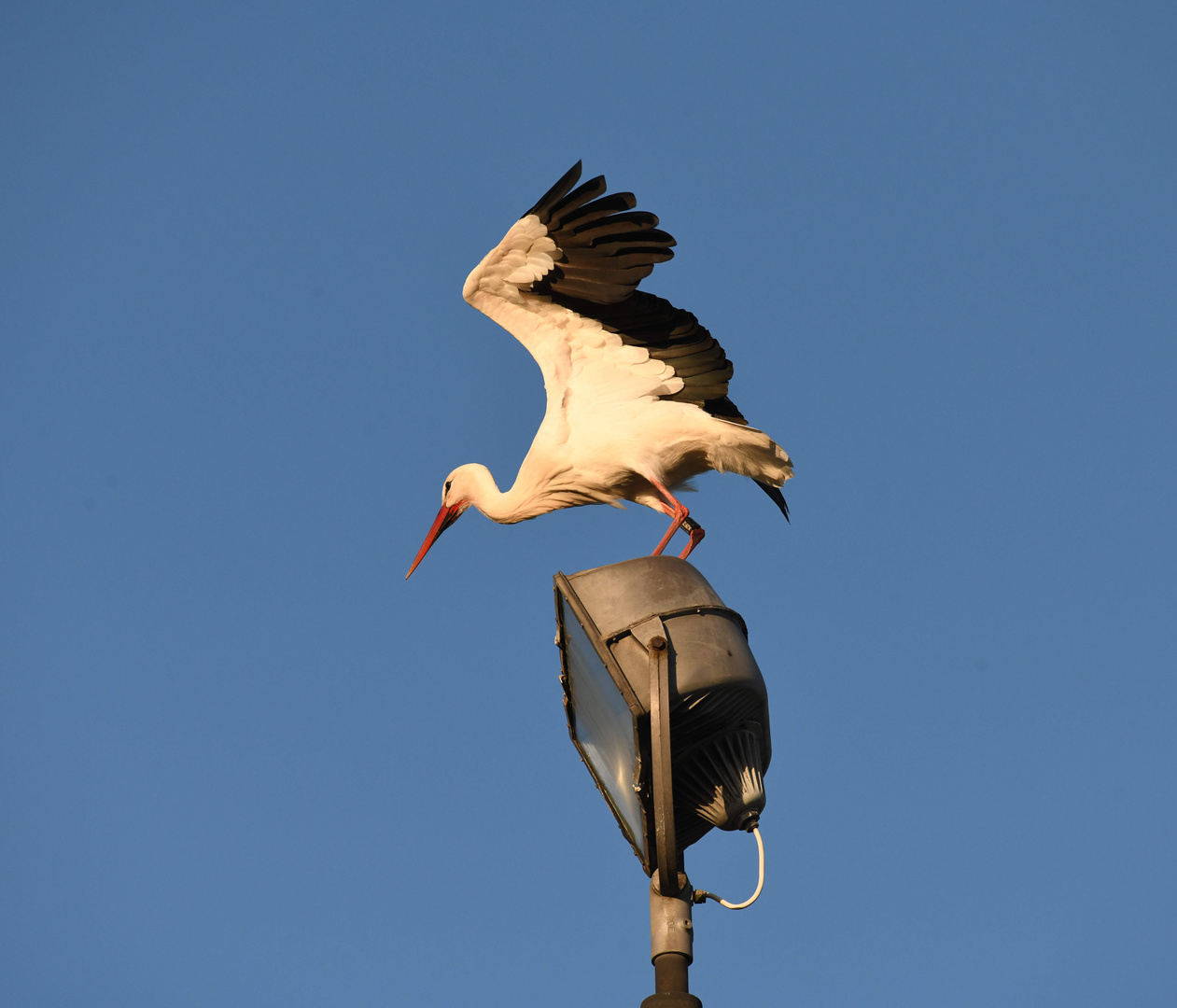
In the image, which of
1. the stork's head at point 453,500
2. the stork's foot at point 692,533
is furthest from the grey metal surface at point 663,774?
the stork's head at point 453,500

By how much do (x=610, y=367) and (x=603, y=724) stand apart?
4.39 meters

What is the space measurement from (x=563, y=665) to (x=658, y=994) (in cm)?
115

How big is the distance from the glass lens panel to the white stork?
3573 mm

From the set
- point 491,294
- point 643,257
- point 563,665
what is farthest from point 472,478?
point 563,665

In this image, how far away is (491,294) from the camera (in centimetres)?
841

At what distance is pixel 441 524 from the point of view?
9492mm

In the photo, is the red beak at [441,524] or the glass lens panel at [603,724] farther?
the red beak at [441,524]

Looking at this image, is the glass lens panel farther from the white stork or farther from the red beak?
the red beak

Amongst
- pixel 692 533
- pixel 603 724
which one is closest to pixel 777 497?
pixel 692 533

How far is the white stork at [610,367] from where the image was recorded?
7.89m

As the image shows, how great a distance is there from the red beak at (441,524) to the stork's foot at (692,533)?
6.35ft

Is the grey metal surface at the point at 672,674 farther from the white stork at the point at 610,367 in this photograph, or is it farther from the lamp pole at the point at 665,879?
the white stork at the point at 610,367

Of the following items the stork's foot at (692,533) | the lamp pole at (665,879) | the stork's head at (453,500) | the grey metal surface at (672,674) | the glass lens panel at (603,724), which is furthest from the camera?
the stork's head at (453,500)

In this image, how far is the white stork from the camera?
789cm
